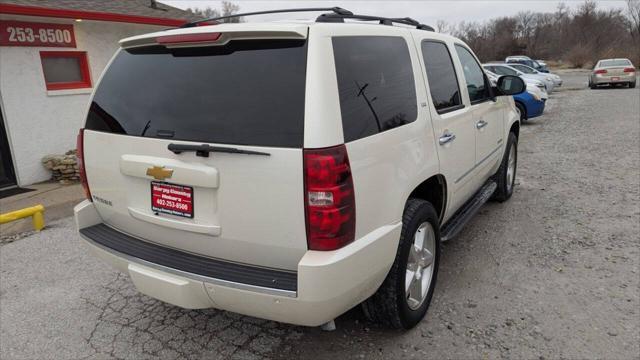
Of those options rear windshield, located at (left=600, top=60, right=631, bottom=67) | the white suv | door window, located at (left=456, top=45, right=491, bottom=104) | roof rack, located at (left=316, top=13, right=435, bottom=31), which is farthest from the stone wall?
rear windshield, located at (left=600, top=60, right=631, bottom=67)

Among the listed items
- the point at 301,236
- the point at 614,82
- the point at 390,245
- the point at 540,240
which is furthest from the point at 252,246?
the point at 614,82

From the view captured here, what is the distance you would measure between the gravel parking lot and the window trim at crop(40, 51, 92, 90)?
3.79m

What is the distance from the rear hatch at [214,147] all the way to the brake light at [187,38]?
13 millimetres

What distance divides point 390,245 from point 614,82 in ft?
83.0

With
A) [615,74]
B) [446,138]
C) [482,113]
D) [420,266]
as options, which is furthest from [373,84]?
[615,74]

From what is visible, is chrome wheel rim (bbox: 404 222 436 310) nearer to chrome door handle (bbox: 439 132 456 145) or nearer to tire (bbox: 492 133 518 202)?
chrome door handle (bbox: 439 132 456 145)

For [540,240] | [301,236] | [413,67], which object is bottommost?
[540,240]

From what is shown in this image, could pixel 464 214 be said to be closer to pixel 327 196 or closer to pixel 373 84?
pixel 373 84

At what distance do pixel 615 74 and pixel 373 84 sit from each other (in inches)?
985

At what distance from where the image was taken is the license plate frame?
236cm

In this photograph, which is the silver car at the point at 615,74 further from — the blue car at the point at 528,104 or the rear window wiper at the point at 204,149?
the rear window wiper at the point at 204,149

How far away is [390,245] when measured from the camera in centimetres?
245

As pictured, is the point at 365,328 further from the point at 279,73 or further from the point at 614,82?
the point at 614,82

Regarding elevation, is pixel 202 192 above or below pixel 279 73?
below
